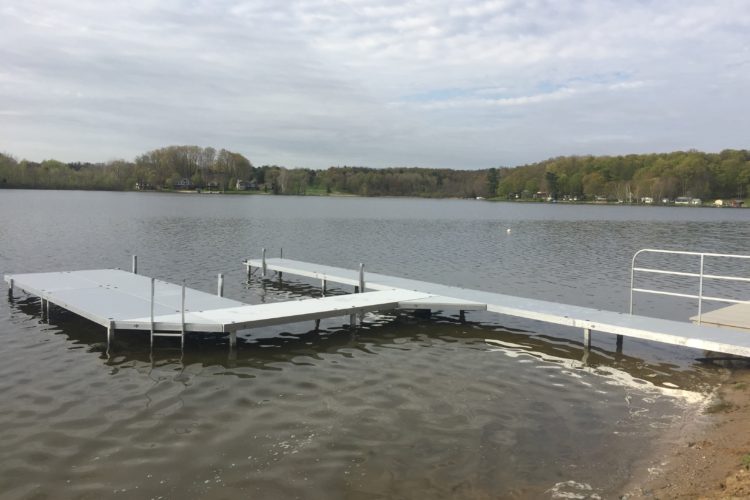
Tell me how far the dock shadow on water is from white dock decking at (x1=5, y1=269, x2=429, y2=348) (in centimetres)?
50

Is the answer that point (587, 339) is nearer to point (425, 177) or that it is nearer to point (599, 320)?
point (599, 320)

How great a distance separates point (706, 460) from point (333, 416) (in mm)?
4300

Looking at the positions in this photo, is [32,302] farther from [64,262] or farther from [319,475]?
[319,475]

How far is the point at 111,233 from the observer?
34344 millimetres

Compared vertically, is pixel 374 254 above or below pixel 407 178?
below

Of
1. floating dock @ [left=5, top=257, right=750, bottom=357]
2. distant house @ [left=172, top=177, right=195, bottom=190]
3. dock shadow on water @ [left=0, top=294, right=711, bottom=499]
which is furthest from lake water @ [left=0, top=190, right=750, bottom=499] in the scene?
distant house @ [left=172, top=177, right=195, bottom=190]

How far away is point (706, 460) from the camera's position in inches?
237

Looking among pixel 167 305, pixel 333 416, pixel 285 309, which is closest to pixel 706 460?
pixel 333 416

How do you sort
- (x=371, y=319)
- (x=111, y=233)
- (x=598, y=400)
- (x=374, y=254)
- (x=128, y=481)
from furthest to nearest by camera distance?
(x=111, y=233), (x=374, y=254), (x=371, y=319), (x=598, y=400), (x=128, y=481)

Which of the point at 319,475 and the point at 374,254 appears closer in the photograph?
the point at 319,475

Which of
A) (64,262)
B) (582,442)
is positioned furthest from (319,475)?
(64,262)

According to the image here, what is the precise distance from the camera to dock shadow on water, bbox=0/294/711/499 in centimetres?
575

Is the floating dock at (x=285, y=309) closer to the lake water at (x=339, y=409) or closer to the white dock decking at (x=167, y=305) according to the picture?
the white dock decking at (x=167, y=305)

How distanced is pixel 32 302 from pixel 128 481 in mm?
10658
